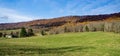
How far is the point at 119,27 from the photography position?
14062cm

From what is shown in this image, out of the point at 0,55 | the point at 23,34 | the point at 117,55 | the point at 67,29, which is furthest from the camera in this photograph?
the point at 67,29

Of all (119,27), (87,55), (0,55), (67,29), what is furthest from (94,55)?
(67,29)

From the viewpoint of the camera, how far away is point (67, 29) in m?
192

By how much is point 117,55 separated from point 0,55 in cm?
1175

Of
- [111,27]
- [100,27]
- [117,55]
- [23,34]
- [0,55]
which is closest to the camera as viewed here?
[0,55]

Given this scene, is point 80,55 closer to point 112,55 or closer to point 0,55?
point 112,55

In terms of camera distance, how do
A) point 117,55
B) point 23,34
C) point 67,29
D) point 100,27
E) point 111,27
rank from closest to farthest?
point 117,55
point 23,34
point 111,27
point 100,27
point 67,29

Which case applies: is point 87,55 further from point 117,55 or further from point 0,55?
point 0,55

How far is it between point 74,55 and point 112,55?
156 inches

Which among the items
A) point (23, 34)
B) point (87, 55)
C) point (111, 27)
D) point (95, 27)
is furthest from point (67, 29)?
point (87, 55)

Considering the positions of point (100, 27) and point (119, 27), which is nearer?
point (119, 27)

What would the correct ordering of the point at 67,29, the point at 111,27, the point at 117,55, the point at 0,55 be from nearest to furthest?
the point at 0,55
the point at 117,55
the point at 111,27
the point at 67,29

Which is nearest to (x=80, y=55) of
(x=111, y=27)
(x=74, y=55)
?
(x=74, y=55)

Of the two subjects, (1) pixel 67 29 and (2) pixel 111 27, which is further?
(1) pixel 67 29
